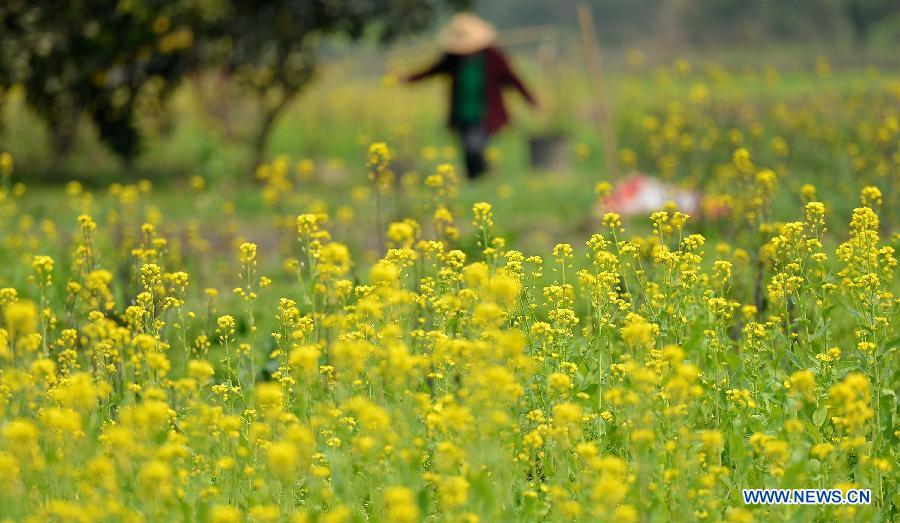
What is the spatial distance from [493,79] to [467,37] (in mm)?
528

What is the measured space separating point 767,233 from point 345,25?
23.7 ft

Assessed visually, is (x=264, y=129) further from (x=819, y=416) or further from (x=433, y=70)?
(x=819, y=416)

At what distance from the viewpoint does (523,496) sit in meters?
3.64

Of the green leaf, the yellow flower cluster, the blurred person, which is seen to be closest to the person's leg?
the blurred person

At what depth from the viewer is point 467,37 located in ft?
39.3

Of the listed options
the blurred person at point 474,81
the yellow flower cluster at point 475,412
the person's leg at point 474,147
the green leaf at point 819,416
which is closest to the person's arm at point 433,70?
the blurred person at point 474,81

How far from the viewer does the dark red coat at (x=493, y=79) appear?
12156 mm

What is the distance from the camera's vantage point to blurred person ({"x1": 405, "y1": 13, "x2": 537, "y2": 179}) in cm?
1206

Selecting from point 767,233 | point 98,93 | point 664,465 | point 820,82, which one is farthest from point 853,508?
point 820,82

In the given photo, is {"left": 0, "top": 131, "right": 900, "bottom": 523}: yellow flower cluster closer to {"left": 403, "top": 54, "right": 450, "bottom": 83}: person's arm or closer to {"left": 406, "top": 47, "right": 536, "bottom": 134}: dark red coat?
{"left": 403, "top": 54, "right": 450, "bottom": 83}: person's arm

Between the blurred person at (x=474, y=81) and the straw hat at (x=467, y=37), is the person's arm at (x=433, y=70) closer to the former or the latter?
the blurred person at (x=474, y=81)

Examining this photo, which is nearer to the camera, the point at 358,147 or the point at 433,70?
the point at 433,70

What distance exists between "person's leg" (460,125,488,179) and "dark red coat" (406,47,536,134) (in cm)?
11

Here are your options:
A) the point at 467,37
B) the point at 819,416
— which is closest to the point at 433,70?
the point at 467,37
